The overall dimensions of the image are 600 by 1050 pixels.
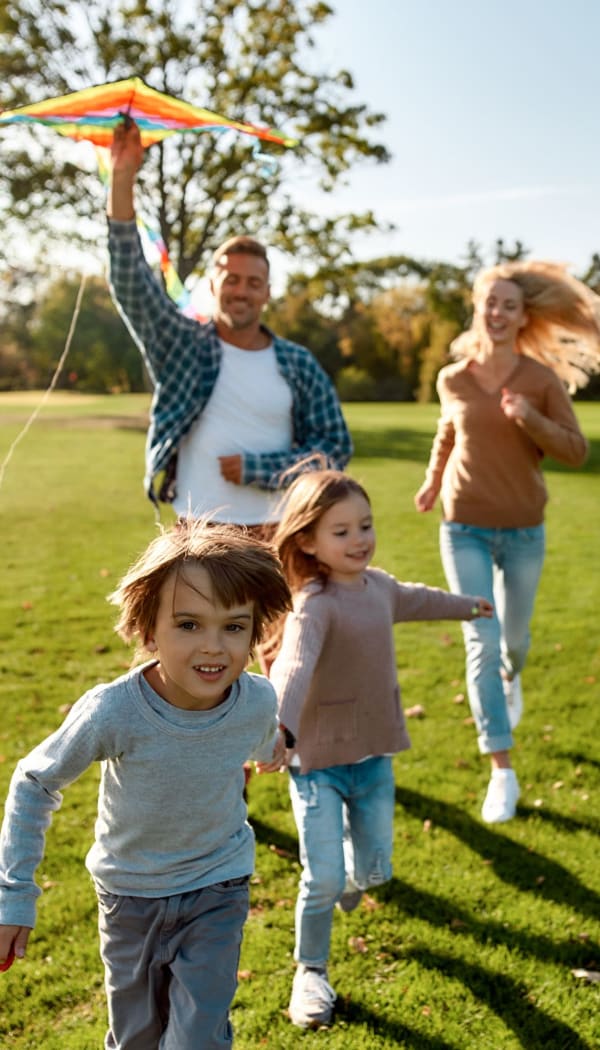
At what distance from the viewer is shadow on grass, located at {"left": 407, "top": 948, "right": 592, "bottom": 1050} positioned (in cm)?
342

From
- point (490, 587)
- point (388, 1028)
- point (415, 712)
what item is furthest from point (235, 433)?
point (415, 712)

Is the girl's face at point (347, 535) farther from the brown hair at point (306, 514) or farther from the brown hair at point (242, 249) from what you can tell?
the brown hair at point (242, 249)

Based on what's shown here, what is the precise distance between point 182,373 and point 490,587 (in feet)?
6.18

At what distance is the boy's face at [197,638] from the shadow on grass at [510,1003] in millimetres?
1796

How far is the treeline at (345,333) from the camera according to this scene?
57.4 meters

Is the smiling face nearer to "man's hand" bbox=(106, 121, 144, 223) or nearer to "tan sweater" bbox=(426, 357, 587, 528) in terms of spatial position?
"man's hand" bbox=(106, 121, 144, 223)

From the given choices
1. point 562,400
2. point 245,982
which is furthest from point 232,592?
point 562,400

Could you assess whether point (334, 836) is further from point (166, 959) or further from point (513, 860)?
point (513, 860)

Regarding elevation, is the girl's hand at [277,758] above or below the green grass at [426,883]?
above

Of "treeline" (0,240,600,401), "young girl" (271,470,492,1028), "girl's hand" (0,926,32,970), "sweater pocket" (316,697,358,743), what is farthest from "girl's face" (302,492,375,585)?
"treeline" (0,240,600,401)

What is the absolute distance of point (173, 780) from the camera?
2617 mm

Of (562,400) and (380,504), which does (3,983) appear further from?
(380,504)

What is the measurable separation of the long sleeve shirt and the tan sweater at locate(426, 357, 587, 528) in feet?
8.85

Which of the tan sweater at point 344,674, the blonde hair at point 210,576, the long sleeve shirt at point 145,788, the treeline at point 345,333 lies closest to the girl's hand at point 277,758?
the long sleeve shirt at point 145,788
